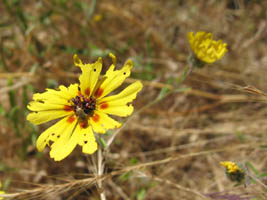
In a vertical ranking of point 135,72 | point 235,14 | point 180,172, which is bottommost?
point 180,172

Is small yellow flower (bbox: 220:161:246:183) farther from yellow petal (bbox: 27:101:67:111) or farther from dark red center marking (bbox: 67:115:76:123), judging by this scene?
yellow petal (bbox: 27:101:67:111)

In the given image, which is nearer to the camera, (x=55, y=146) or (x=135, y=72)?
(x=55, y=146)

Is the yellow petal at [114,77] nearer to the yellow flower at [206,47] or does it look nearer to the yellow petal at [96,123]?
the yellow petal at [96,123]

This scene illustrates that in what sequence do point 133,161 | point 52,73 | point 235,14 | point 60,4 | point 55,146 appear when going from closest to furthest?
point 55,146
point 133,161
point 52,73
point 60,4
point 235,14

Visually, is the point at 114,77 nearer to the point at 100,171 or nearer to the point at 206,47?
the point at 100,171

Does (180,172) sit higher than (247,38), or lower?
lower

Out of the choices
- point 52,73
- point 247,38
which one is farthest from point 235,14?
point 52,73

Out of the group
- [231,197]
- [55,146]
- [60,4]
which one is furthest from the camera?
[60,4]

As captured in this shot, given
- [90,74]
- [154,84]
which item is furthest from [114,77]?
[154,84]

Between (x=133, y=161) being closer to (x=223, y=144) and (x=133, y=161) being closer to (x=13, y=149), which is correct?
(x=223, y=144)
